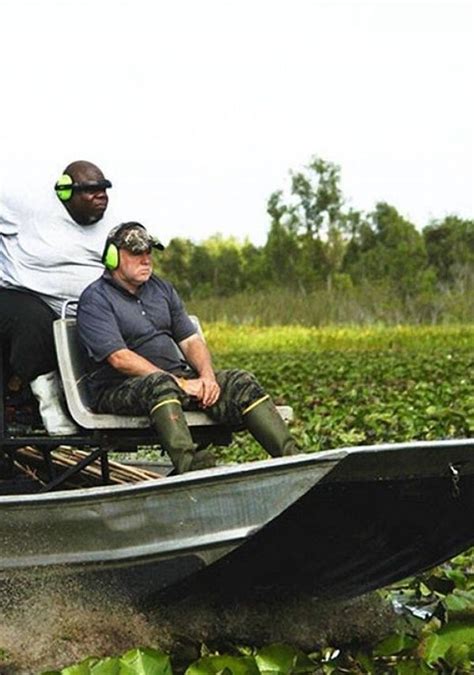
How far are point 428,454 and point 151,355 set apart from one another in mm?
1476

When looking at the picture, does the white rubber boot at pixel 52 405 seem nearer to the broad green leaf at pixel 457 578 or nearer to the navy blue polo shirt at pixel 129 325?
the navy blue polo shirt at pixel 129 325

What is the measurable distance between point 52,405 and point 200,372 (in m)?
0.58

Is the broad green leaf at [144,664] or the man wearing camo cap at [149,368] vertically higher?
the man wearing camo cap at [149,368]

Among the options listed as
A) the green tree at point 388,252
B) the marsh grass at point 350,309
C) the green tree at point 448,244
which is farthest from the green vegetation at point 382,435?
the green tree at point 448,244

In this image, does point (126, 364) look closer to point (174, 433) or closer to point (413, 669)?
point (174, 433)

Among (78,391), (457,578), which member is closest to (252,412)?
(78,391)

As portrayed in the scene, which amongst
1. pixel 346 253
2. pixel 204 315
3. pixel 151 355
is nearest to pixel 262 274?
pixel 346 253

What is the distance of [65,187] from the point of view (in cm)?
617

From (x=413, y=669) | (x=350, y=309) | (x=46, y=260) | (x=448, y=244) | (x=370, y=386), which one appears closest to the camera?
(x=413, y=669)

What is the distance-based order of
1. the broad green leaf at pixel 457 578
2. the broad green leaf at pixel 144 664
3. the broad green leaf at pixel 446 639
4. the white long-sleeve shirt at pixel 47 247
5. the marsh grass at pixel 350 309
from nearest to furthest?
the broad green leaf at pixel 144 664 → the broad green leaf at pixel 446 639 → the broad green leaf at pixel 457 578 → the white long-sleeve shirt at pixel 47 247 → the marsh grass at pixel 350 309

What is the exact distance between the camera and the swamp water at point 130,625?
18.3 feet

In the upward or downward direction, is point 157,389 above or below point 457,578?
above

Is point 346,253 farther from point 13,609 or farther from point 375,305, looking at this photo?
point 13,609

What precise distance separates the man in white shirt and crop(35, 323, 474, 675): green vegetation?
1346mm
